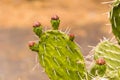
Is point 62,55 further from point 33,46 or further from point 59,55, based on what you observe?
point 33,46

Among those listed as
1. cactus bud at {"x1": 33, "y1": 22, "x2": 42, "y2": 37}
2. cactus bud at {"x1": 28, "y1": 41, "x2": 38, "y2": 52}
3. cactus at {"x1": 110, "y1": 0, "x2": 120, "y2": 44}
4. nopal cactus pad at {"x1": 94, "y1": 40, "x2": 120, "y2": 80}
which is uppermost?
cactus at {"x1": 110, "y1": 0, "x2": 120, "y2": 44}

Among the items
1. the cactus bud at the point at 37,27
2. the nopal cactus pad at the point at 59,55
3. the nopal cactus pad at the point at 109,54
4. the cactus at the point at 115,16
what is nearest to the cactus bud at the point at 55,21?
the nopal cactus pad at the point at 59,55

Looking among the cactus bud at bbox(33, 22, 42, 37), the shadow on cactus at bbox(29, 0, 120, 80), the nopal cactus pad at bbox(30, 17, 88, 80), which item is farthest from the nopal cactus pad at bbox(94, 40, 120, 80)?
the cactus bud at bbox(33, 22, 42, 37)

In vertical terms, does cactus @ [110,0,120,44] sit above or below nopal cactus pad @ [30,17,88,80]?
above

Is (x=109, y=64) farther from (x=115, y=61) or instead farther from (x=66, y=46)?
(x=66, y=46)

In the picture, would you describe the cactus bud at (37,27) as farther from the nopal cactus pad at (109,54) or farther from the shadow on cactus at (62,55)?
the nopal cactus pad at (109,54)

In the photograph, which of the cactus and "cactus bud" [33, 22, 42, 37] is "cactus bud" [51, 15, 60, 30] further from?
the cactus

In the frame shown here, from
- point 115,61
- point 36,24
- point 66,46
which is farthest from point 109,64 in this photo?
Result: point 36,24

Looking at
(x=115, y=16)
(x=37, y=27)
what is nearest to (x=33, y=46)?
(x=37, y=27)
